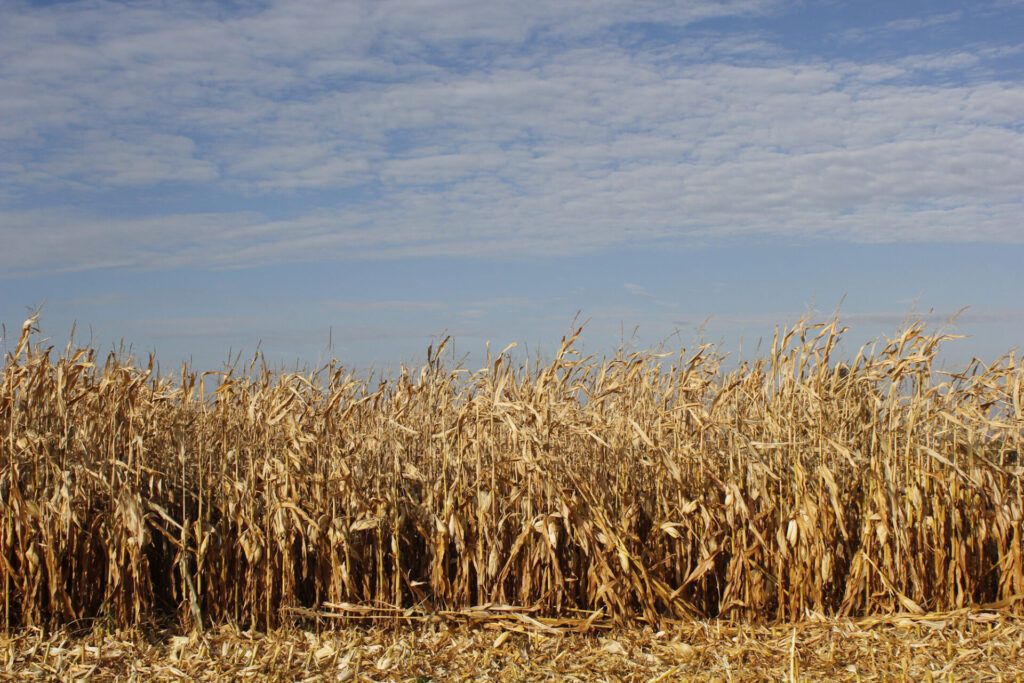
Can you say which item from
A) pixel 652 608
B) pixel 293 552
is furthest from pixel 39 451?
pixel 652 608

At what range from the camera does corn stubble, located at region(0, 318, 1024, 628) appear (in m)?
4.65

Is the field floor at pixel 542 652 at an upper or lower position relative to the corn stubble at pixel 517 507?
lower

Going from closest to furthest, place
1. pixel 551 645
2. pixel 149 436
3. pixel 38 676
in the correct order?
pixel 38 676 → pixel 551 645 → pixel 149 436

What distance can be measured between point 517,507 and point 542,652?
0.84m

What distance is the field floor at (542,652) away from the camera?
4246mm

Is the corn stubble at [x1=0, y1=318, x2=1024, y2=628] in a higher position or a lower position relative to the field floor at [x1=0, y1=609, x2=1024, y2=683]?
higher

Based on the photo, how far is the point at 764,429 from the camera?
5148 millimetres

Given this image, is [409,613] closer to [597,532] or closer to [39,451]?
[597,532]

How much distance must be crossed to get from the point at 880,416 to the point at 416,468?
3.00 meters

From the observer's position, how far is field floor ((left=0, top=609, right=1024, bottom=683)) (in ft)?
13.9

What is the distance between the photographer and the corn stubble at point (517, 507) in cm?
465

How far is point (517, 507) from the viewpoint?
4.89 meters

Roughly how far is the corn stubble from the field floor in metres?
0.14

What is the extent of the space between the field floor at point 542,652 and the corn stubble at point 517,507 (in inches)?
5.5
